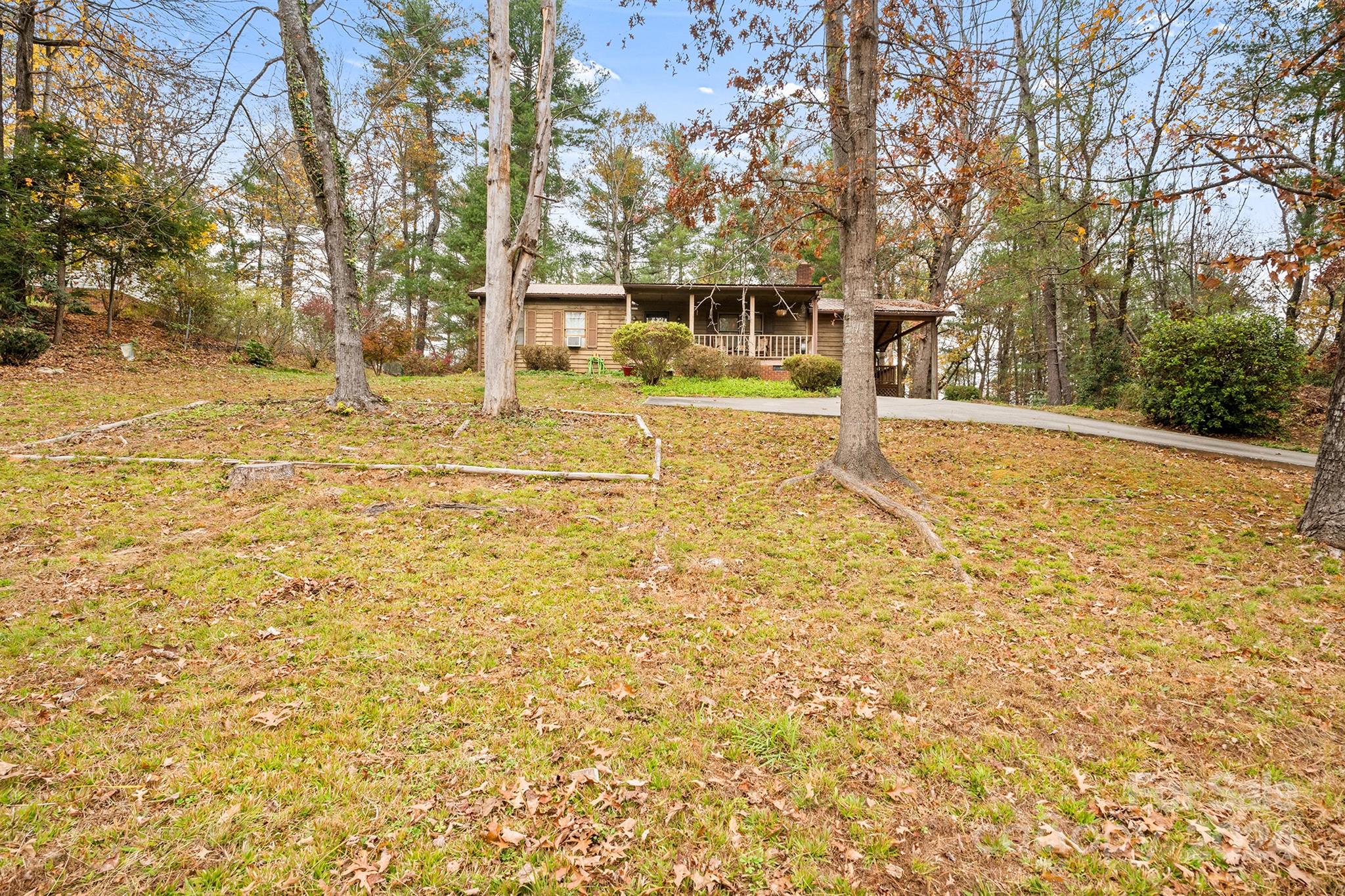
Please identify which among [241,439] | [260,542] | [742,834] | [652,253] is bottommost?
[742,834]

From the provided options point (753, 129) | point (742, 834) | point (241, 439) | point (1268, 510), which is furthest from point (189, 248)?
point (1268, 510)

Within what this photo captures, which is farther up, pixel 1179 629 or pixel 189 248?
pixel 189 248

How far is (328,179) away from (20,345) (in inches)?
319

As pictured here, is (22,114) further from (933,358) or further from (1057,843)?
(933,358)

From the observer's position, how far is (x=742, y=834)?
7.89ft

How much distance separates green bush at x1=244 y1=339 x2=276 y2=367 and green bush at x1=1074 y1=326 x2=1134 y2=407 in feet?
86.9

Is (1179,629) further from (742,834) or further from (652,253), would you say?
(652,253)

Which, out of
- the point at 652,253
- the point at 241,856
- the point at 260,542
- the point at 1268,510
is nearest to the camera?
the point at 241,856

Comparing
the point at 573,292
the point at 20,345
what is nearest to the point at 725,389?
the point at 573,292

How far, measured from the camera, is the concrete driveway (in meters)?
9.84

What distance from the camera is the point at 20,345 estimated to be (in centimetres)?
1152

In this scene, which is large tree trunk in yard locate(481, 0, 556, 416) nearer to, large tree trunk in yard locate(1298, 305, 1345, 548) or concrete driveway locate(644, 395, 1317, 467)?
concrete driveway locate(644, 395, 1317, 467)

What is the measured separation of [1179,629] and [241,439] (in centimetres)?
1057

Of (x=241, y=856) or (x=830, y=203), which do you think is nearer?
(x=241, y=856)
